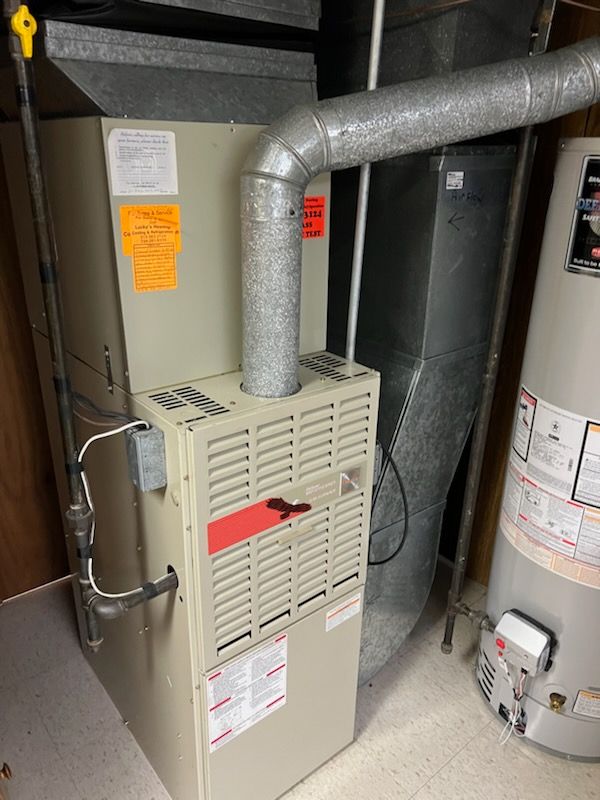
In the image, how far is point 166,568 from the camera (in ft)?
4.02

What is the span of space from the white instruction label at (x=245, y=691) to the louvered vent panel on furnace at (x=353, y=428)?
0.42 metres

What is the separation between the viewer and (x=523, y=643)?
158 cm

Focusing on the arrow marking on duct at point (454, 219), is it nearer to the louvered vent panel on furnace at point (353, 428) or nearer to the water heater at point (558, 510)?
the water heater at point (558, 510)

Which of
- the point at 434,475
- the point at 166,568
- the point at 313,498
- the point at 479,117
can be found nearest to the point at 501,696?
the point at 434,475

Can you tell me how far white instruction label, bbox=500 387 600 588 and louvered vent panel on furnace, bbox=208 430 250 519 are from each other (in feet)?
2.47

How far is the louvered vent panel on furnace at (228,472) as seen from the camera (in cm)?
108

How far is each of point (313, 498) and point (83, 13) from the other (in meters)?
0.94

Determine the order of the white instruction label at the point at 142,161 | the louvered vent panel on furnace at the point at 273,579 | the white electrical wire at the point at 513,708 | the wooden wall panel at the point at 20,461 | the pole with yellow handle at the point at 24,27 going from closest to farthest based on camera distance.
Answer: the pole with yellow handle at the point at 24,27
the white instruction label at the point at 142,161
the louvered vent panel on furnace at the point at 273,579
the white electrical wire at the point at 513,708
the wooden wall panel at the point at 20,461

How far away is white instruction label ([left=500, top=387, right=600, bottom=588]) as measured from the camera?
1.40 m

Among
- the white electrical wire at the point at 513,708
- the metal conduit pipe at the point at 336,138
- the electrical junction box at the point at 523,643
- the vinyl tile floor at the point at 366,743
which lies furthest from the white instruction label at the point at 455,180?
the vinyl tile floor at the point at 366,743

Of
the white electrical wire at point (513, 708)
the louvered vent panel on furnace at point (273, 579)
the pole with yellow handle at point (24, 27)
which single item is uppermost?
the pole with yellow handle at point (24, 27)

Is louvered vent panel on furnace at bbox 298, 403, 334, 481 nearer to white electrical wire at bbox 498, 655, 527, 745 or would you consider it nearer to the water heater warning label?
the water heater warning label

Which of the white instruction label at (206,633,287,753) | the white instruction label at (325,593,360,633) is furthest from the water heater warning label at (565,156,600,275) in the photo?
the white instruction label at (206,633,287,753)

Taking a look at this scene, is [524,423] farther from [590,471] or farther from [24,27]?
[24,27]
